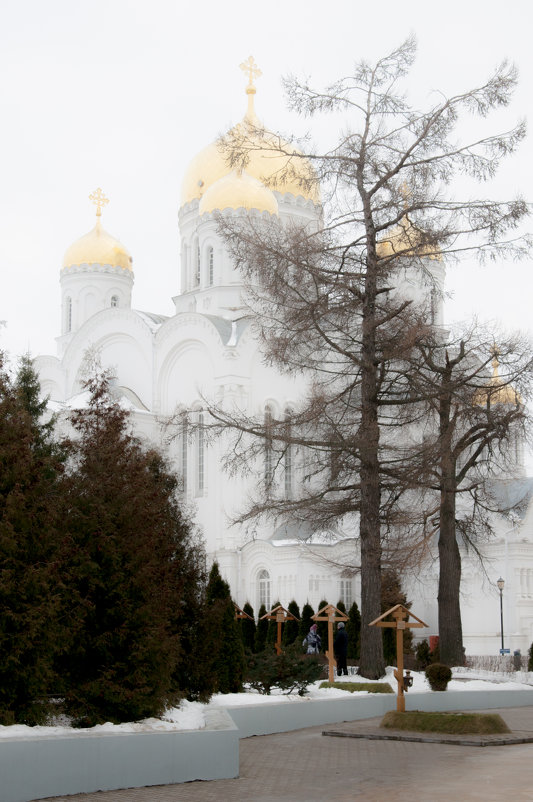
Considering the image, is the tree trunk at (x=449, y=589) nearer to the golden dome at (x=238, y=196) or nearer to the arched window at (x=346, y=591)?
the arched window at (x=346, y=591)

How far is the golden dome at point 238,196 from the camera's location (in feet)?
112

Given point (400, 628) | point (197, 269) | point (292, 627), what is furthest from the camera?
point (197, 269)

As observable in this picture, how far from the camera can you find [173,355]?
33.5 meters

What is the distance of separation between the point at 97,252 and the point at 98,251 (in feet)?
0.18

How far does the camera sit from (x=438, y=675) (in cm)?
1443

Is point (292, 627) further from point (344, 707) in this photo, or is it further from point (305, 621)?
point (344, 707)

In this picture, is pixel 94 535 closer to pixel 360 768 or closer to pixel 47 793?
pixel 47 793

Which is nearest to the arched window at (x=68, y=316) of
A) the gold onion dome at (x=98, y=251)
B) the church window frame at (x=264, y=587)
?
the gold onion dome at (x=98, y=251)

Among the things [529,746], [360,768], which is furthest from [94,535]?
[529,746]

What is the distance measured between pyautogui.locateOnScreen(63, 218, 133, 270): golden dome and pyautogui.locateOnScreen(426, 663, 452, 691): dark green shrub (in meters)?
29.2

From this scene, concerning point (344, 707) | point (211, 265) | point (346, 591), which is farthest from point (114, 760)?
point (211, 265)

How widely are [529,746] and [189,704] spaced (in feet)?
11.9

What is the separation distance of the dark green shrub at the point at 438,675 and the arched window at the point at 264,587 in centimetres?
1488

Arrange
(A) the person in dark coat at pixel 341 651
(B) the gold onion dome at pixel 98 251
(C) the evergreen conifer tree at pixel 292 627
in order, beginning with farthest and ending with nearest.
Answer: (B) the gold onion dome at pixel 98 251 < (C) the evergreen conifer tree at pixel 292 627 < (A) the person in dark coat at pixel 341 651
